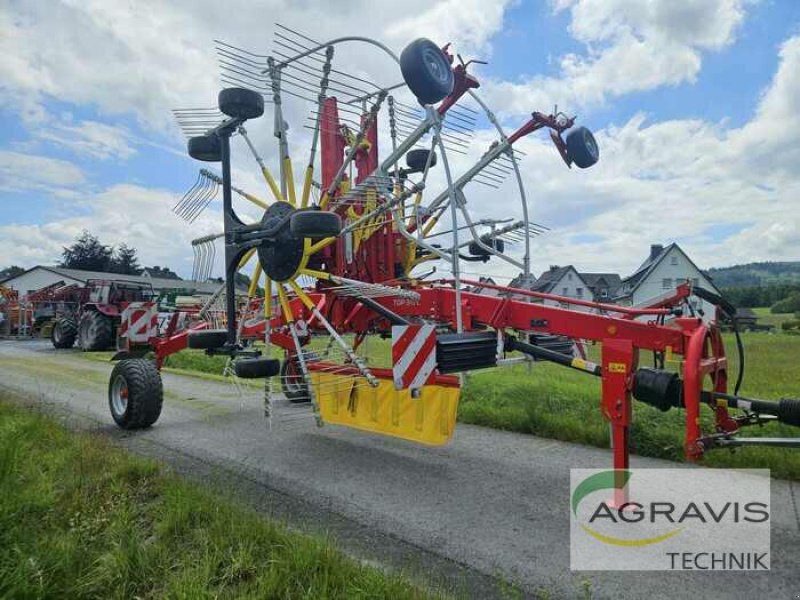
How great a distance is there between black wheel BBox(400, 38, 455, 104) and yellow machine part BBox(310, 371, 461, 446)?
97.6 inches

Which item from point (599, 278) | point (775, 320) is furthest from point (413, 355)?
point (599, 278)

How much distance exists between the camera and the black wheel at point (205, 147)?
18.7 feet

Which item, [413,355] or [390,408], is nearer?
[413,355]

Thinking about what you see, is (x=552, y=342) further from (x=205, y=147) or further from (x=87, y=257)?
(x=87, y=257)

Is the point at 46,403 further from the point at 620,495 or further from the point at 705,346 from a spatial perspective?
the point at 705,346

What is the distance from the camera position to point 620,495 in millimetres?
3975

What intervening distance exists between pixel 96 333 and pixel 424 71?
1685cm

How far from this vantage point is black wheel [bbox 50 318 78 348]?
19.0m

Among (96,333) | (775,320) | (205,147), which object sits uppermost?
(205,147)

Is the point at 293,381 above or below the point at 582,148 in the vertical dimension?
below

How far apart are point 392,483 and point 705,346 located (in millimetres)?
2646

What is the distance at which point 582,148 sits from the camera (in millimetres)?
5176

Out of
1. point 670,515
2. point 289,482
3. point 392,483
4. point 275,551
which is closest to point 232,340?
point 289,482

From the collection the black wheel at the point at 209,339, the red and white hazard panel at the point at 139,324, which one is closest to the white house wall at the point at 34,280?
the red and white hazard panel at the point at 139,324
